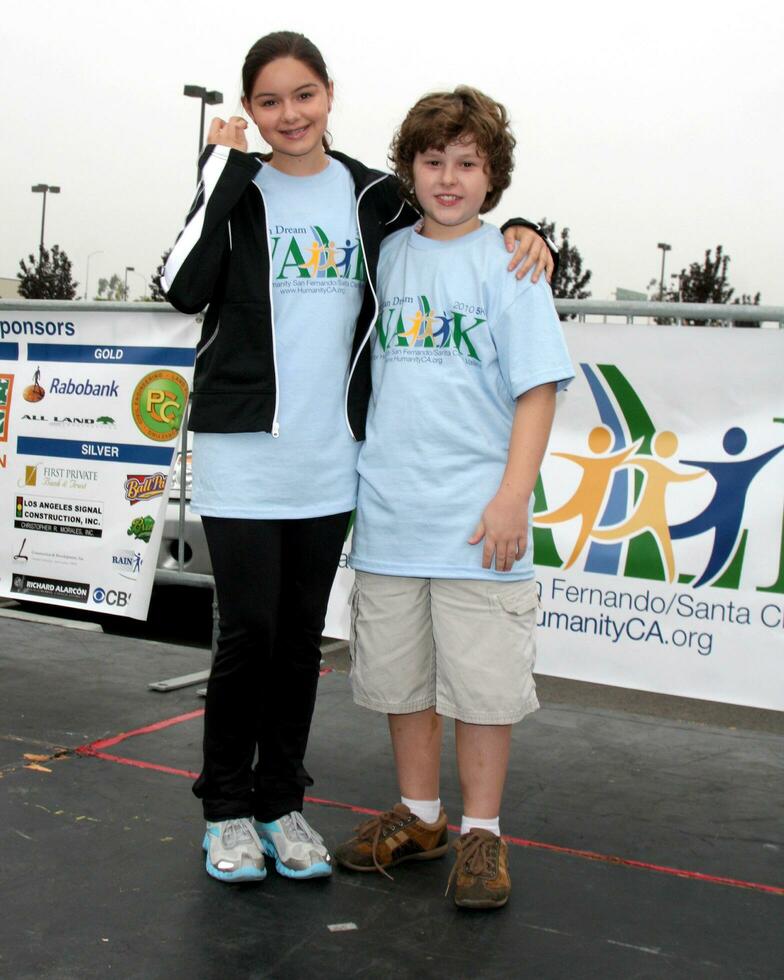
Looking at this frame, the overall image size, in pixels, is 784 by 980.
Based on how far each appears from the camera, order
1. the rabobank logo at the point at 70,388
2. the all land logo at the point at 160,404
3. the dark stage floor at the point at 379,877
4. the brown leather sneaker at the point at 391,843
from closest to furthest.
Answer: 1. the dark stage floor at the point at 379,877
2. the brown leather sneaker at the point at 391,843
3. the all land logo at the point at 160,404
4. the rabobank logo at the point at 70,388

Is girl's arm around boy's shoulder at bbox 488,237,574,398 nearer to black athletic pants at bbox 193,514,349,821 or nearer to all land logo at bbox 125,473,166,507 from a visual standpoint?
black athletic pants at bbox 193,514,349,821

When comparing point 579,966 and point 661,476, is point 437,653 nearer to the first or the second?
point 579,966

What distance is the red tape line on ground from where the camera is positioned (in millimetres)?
2877

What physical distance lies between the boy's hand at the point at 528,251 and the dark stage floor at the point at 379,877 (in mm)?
1530

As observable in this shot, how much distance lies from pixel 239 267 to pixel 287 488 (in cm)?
55

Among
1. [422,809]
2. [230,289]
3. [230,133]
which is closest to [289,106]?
[230,133]

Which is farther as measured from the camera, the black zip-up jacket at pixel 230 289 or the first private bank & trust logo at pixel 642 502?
the first private bank & trust logo at pixel 642 502

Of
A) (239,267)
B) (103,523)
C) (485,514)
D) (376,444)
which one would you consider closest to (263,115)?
Answer: (239,267)

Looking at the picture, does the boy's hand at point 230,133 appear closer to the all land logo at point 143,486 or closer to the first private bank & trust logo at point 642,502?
the first private bank & trust logo at point 642,502

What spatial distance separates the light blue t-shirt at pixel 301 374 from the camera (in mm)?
2697

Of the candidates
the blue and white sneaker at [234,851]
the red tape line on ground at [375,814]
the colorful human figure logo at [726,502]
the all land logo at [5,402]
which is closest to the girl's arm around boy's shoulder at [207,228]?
the blue and white sneaker at [234,851]

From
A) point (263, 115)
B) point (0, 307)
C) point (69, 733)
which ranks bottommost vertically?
point (69, 733)

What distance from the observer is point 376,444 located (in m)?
2.77

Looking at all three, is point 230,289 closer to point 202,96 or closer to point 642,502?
point 642,502
